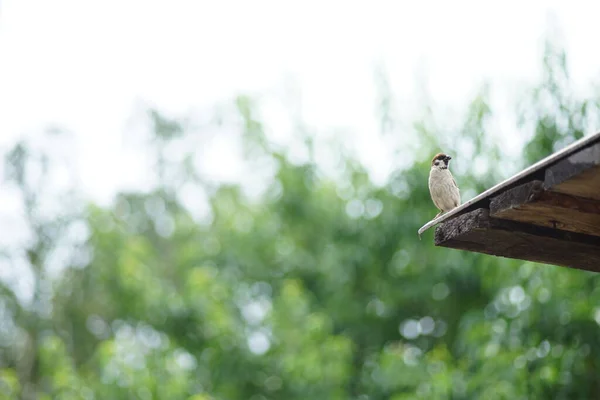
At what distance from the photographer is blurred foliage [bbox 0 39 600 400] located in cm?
633

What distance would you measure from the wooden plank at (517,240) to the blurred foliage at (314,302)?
313 cm

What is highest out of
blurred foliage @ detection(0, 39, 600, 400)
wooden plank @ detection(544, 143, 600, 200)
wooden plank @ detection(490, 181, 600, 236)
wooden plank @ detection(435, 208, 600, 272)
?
wooden plank @ detection(544, 143, 600, 200)

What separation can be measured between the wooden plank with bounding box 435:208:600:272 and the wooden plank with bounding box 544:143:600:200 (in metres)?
0.28

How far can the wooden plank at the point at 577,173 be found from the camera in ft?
7.14

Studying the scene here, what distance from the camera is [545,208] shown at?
2525 millimetres

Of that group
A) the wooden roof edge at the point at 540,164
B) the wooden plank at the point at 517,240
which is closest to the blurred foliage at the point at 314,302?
the wooden plank at the point at 517,240

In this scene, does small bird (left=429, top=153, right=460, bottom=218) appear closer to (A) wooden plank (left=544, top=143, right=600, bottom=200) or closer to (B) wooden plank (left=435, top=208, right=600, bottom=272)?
(B) wooden plank (left=435, top=208, right=600, bottom=272)

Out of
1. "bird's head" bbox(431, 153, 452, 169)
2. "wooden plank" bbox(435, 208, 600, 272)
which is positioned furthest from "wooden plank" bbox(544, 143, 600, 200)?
"bird's head" bbox(431, 153, 452, 169)

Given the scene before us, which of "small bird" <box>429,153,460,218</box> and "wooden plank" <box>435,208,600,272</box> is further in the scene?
"small bird" <box>429,153,460,218</box>

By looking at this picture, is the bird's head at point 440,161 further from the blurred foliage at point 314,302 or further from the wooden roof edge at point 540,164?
the blurred foliage at point 314,302

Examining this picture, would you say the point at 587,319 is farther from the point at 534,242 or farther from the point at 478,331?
the point at 534,242

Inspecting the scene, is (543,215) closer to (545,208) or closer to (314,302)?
(545,208)

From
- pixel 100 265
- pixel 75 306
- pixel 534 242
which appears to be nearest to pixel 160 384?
pixel 100 265

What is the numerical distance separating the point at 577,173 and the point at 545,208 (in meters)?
0.32
